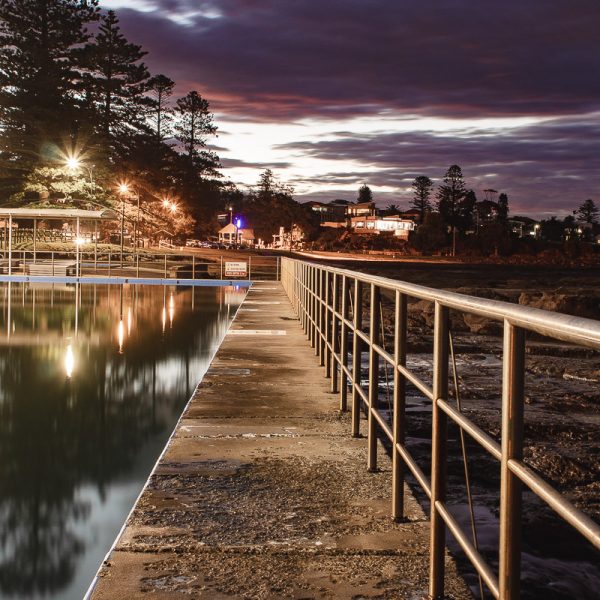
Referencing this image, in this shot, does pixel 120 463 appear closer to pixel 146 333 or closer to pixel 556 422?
pixel 556 422

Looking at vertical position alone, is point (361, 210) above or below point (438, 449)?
above

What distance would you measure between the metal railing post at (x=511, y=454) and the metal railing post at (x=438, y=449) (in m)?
0.93

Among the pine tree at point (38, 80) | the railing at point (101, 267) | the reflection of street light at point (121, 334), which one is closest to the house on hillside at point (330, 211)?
the pine tree at point (38, 80)

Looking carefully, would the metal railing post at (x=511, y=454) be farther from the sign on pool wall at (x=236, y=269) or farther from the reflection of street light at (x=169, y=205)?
the reflection of street light at (x=169, y=205)

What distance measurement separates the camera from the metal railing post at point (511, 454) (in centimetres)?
232

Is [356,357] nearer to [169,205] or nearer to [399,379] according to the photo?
[399,379]

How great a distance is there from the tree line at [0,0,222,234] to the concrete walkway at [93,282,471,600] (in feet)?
152

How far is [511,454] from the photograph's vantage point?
2.35 meters

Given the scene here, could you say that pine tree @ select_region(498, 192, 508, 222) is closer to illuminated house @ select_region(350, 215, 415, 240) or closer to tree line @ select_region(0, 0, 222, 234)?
illuminated house @ select_region(350, 215, 415, 240)

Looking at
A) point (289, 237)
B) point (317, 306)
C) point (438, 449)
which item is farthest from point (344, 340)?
point (289, 237)

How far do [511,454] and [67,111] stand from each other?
180ft

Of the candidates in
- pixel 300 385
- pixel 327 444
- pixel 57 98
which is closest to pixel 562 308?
pixel 300 385

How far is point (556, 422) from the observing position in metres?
9.91

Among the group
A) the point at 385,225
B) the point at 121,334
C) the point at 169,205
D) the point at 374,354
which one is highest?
the point at 385,225
